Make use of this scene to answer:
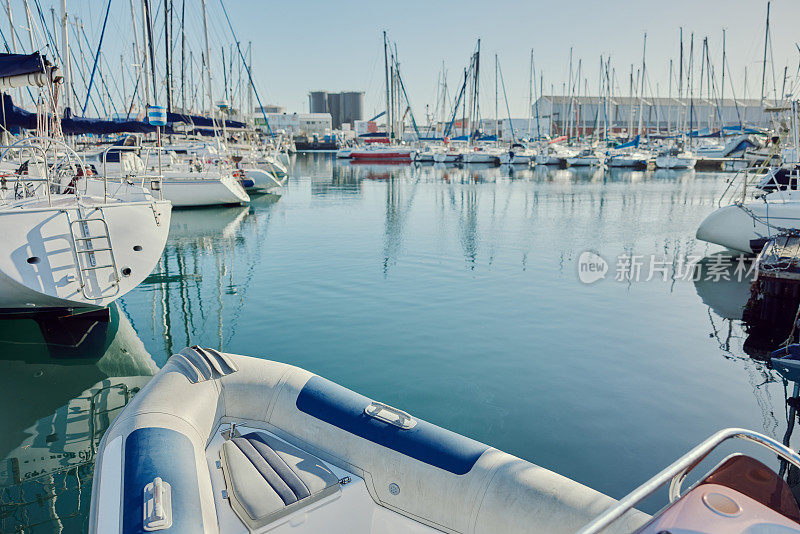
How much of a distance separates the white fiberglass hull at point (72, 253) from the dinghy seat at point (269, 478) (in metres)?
5.36

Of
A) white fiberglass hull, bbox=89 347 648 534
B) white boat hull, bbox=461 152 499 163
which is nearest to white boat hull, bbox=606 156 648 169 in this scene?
white boat hull, bbox=461 152 499 163

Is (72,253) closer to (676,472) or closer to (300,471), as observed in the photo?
(300,471)

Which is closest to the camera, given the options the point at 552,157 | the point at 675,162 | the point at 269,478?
the point at 269,478

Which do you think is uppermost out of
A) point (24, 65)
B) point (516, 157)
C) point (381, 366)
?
point (24, 65)

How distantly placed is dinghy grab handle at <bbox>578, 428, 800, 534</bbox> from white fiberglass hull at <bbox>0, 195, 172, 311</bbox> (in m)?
7.60

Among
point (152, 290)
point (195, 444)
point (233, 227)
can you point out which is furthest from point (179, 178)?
point (195, 444)

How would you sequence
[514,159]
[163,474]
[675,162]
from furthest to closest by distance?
[514,159]
[675,162]
[163,474]

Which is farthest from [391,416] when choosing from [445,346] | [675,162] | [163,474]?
[675,162]

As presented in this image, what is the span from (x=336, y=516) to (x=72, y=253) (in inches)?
247

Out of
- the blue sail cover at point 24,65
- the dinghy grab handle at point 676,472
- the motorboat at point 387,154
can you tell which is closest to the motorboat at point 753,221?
the dinghy grab handle at point 676,472

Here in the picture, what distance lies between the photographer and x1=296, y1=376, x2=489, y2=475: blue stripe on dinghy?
3.41m

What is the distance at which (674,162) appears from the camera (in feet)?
171

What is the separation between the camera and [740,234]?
13672 millimetres

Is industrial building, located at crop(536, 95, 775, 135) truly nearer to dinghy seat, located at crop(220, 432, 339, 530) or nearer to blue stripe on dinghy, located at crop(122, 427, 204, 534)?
dinghy seat, located at crop(220, 432, 339, 530)
